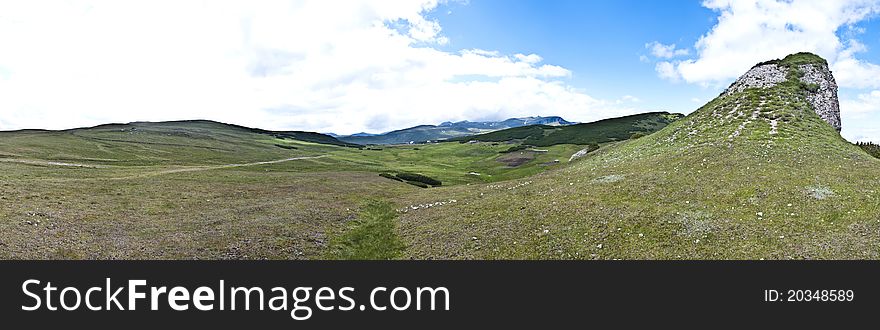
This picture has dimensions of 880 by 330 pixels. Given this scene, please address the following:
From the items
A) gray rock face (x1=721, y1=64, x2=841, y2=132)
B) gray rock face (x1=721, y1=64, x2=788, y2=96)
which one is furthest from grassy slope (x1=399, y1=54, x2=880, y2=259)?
gray rock face (x1=721, y1=64, x2=788, y2=96)

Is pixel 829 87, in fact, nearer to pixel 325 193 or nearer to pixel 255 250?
pixel 325 193

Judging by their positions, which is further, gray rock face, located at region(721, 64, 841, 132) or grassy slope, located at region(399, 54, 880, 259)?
gray rock face, located at region(721, 64, 841, 132)

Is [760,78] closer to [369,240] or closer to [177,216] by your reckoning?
[369,240]

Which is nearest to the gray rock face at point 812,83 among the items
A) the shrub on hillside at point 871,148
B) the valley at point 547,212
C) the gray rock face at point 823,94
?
the gray rock face at point 823,94

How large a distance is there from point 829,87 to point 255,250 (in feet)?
283

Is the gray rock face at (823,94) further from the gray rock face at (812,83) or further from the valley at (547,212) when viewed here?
the valley at (547,212)

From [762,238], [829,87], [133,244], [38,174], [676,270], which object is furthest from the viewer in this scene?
[829,87]

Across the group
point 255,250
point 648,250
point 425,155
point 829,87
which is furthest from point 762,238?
point 425,155

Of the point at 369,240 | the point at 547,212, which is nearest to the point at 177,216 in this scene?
the point at 369,240

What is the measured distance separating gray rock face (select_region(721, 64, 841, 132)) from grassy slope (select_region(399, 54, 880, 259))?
41.6 feet

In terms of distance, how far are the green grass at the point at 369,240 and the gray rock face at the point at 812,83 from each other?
64393 mm

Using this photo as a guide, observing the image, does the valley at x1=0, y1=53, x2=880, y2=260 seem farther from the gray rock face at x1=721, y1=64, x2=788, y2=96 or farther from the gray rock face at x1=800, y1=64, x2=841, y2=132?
the gray rock face at x1=721, y1=64, x2=788, y2=96

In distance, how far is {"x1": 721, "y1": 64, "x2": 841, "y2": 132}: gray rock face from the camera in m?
64.7

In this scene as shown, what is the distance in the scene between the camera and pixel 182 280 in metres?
17.3
